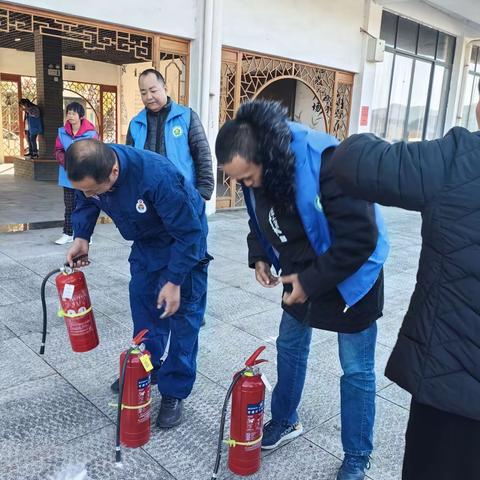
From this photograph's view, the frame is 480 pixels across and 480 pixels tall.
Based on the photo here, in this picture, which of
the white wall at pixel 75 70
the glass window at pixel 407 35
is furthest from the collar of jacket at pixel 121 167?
the white wall at pixel 75 70

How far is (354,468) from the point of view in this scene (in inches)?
86.0

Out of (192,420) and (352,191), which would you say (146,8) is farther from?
(352,191)

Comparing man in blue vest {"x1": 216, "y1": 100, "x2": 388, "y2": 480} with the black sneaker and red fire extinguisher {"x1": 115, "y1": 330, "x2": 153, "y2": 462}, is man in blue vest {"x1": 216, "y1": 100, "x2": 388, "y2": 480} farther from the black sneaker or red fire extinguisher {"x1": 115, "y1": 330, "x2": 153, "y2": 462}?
the black sneaker

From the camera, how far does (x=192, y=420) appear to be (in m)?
2.65

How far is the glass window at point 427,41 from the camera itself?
1246cm

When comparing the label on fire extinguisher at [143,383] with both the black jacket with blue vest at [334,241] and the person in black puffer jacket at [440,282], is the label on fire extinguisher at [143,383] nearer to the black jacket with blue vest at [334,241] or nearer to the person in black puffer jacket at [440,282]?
the black jacket with blue vest at [334,241]

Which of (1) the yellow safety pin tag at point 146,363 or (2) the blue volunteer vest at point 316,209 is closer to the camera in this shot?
(2) the blue volunteer vest at point 316,209

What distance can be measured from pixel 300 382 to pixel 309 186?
1.06m

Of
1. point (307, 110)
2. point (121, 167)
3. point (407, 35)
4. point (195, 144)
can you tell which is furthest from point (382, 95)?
point (121, 167)

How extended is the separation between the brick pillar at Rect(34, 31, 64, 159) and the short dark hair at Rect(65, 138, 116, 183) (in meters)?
11.8

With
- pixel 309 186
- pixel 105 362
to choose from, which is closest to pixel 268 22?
pixel 105 362

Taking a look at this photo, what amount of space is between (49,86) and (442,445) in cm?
1342

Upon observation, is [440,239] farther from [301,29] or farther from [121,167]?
[301,29]

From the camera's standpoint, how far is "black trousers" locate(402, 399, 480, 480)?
136 centimetres
